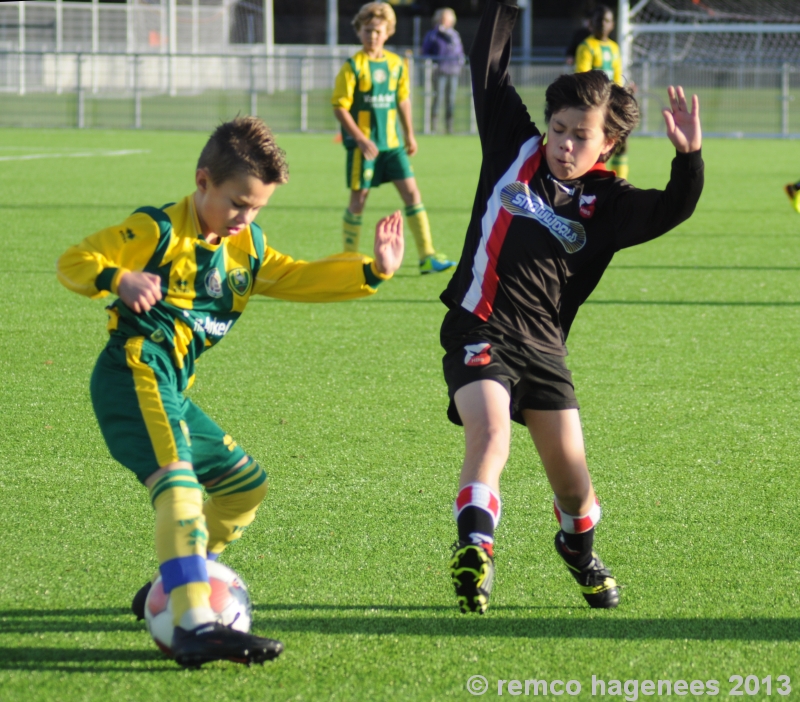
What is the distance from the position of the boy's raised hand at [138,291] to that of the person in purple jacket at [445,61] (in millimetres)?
21897

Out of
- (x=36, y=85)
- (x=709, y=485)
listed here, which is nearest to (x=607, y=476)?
(x=709, y=485)

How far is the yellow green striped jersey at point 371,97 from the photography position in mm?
8672

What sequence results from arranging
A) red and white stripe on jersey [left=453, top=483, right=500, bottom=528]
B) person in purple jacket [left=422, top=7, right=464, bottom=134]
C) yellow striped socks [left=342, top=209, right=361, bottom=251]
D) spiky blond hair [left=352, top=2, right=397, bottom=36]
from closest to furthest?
red and white stripe on jersey [left=453, top=483, right=500, bottom=528] < spiky blond hair [left=352, top=2, right=397, bottom=36] < yellow striped socks [left=342, top=209, right=361, bottom=251] < person in purple jacket [left=422, top=7, right=464, bottom=134]

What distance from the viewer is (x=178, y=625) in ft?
8.68

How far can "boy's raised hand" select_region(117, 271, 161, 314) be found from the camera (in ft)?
8.55

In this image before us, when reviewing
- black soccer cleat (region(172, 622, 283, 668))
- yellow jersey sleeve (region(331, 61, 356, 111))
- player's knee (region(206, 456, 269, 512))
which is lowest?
black soccer cleat (region(172, 622, 283, 668))

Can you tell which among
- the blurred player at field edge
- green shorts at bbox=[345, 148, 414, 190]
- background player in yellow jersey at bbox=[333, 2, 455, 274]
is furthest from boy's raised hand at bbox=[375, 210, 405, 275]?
green shorts at bbox=[345, 148, 414, 190]

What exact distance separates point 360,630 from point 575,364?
10.7 feet

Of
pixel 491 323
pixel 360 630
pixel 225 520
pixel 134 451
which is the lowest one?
pixel 360 630

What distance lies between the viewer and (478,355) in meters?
3.11

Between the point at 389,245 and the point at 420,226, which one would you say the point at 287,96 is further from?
the point at 389,245

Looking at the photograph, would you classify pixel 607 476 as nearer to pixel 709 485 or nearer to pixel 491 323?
pixel 709 485

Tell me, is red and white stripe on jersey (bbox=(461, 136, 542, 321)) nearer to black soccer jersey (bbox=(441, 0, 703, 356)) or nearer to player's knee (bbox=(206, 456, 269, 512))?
black soccer jersey (bbox=(441, 0, 703, 356))

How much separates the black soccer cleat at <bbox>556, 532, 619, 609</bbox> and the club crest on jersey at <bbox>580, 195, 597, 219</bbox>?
0.99m
